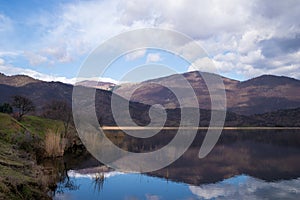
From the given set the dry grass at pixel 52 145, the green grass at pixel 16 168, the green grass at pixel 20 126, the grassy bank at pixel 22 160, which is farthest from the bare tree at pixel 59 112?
the dry grass at pixel 52 145

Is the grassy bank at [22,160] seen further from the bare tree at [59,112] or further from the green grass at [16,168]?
the bare tree at [59,112]

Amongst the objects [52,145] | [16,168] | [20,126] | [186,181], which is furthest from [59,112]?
[16,168]

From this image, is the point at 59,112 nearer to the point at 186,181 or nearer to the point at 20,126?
the point at 20,126

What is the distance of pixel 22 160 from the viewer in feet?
66.1

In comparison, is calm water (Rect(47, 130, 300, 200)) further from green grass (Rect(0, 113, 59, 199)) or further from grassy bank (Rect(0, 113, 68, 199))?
green grass (Rect(0, 113, 59, 199))

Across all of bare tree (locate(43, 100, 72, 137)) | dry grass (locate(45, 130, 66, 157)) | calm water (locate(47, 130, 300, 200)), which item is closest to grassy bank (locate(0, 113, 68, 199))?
dry grass (locate(45, 130, 66, 157))

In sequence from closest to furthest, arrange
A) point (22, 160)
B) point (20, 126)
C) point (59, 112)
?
point (22, 160), point (20, 126), point (59, 112)

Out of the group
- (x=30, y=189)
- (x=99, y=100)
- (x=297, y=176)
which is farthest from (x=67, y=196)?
(x=99, y=100)

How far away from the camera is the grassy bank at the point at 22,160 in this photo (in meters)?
13.2

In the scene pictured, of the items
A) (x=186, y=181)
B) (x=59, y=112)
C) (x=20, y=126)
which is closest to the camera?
(x=186, y=181)

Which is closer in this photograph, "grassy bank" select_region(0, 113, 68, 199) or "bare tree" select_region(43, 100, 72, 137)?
"grassy bank" select_region(0, 113, 68, 199)

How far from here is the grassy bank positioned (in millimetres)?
13211

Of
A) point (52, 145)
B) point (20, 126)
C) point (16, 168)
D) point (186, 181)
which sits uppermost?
point (20, 126)

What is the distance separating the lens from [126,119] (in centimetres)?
16900
